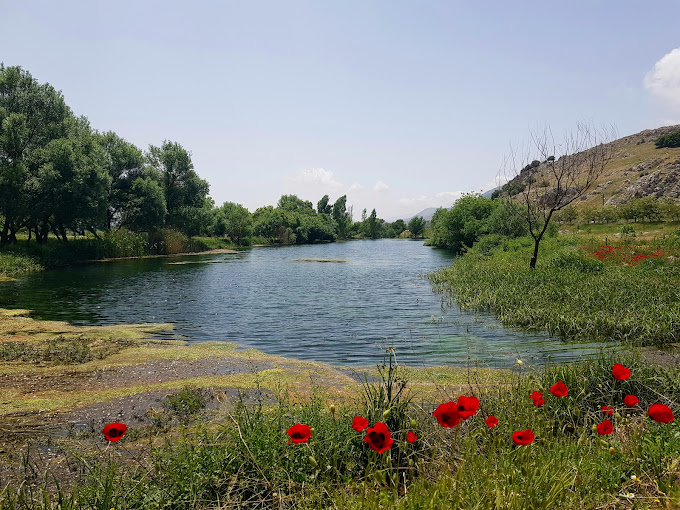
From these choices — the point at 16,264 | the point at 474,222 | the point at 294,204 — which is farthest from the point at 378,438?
the point at 294,204

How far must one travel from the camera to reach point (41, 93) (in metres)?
37.5

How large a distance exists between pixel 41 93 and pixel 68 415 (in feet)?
132

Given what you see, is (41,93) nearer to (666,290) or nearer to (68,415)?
(68,415)

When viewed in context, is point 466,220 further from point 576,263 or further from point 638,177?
point 638,177

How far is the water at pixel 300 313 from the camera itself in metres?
12.6

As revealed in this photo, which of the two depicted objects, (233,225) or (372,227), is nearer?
(233,225)

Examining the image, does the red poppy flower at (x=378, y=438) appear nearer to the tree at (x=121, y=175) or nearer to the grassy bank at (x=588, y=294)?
the grassy bank at (x=588, y=294)

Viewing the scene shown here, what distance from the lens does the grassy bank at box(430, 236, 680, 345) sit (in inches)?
496

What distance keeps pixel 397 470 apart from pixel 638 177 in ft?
399

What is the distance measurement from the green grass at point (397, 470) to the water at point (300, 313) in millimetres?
6190

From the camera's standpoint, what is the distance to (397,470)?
11.1 feet

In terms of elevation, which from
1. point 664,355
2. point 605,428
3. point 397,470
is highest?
point 605,428

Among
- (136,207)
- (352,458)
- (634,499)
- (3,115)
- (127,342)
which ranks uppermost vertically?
(3,115)

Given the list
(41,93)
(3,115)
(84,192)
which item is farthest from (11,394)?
(41,93)
